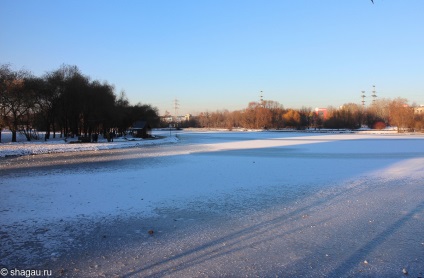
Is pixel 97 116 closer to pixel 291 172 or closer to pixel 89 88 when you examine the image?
pixel 89 88

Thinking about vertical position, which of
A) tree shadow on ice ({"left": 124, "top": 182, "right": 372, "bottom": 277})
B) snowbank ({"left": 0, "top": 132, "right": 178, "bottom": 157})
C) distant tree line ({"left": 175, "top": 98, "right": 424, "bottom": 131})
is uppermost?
distant tree line ({"left": 175, "top": 98, "right": 424, "bottom": 131})

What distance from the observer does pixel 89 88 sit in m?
57.7

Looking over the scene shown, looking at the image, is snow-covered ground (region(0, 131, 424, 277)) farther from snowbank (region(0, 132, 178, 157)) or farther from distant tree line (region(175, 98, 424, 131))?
distant tree line (region(175, 98, 424, 131))

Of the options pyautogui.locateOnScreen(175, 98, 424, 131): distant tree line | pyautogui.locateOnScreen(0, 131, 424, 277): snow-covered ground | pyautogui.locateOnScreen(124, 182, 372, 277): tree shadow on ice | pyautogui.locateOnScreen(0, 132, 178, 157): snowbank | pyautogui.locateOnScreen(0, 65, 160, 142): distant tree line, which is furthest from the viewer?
pyautogui.locateOnScreen(175, 98, 424, 131): distant tree line

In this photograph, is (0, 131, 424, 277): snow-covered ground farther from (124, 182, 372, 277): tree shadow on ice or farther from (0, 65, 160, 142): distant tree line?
(0, 65, 160, 142): distant tree line

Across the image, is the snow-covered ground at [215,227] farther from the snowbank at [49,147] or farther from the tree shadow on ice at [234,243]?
the snowbank at [49,147]

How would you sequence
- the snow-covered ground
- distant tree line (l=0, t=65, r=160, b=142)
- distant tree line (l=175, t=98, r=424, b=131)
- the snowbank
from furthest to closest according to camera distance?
distant tree line (l=175, t=98, r=424, b=131) → distant tree line (l=0, t=65, r=160, b=142) → the snowbank → the snow-covered ground

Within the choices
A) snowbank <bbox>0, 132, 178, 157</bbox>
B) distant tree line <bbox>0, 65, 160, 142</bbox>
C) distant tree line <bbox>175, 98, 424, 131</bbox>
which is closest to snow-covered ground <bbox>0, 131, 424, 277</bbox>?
snowbank <bbox>0, 132, 178, 157</bbox>

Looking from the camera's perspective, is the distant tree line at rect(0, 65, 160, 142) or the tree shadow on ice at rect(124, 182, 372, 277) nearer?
the tree shadow on ice at rect(124, 182, 372, 277)

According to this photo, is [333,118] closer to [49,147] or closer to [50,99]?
[50,99]

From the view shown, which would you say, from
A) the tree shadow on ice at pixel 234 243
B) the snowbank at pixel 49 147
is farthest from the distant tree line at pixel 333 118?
the tree shadow on ice at pixel 234 243

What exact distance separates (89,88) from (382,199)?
54.9 metres

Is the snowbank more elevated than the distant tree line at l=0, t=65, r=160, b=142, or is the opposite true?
the distant tree line at l=0, t=65, r=160, b=142

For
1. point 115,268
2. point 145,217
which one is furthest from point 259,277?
point 145,217
